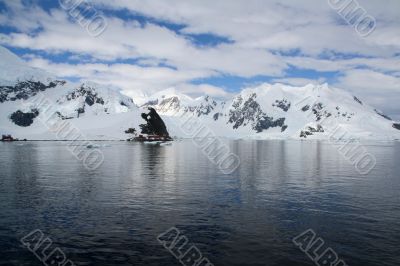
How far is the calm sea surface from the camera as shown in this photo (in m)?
25.5

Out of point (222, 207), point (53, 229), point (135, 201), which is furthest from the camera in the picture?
point (135, 201)

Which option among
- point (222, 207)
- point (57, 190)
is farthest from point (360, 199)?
point (57, 190)

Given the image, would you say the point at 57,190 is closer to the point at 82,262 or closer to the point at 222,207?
the point at 222,207

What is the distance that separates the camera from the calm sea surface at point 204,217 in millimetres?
25547

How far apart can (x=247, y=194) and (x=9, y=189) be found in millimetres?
28348

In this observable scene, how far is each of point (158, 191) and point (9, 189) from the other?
17.8 meters

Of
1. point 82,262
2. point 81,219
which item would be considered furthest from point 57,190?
→ point 82,262

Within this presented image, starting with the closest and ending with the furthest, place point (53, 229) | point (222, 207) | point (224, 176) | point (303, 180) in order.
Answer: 1. point (53, 229)
2. point (222, 207)
3. point (303, 180)
4. point (224, 176)

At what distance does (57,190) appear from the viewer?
48000 mm

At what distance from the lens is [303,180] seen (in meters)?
60.1

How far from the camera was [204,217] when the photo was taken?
3500 cm

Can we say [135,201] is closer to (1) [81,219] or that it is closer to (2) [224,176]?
(1) [81,219]

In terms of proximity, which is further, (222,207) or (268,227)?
(222,207)

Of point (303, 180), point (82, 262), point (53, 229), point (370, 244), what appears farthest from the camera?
point (303, 180)
